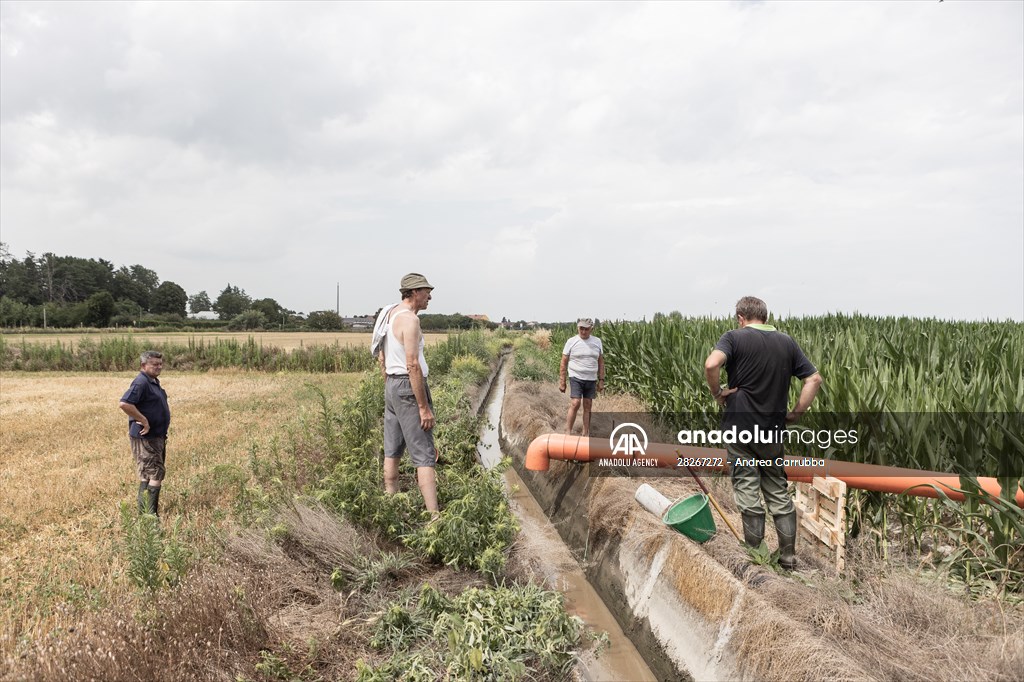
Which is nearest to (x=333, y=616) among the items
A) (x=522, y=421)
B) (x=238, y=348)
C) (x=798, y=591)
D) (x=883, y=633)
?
(x=798, y=591)

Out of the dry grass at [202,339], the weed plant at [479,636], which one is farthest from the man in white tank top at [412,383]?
the dry grass at [202,339]

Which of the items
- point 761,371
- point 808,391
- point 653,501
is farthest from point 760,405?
point 653,501

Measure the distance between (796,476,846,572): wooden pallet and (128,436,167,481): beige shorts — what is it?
6.15 metres

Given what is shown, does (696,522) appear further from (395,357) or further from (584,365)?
(584,365)

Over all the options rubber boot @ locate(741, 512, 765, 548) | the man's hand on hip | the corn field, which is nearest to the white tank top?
the man's hand on hip

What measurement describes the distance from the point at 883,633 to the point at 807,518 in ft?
5.08

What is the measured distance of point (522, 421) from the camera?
10641 mm

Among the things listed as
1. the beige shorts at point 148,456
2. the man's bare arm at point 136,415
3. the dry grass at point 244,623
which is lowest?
the dry grass at point 244,623

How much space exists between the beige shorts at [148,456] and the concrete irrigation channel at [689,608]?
154 inches

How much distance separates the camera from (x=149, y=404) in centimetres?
574

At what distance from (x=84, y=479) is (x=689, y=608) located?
25.7ft

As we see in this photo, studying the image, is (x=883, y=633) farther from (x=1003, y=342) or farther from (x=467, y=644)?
(x=1003, y=342)

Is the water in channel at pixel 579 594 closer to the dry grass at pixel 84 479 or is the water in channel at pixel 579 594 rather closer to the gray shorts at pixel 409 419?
the gray shorts at pixel 409 419

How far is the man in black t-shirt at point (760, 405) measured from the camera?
4.20 m
